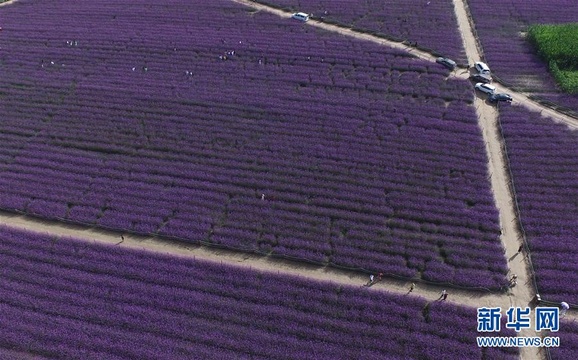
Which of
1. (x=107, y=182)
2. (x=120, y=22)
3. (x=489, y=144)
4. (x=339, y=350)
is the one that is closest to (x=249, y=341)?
(x=339, y=350)

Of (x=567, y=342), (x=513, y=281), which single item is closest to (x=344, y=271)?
(x=513, y=281)

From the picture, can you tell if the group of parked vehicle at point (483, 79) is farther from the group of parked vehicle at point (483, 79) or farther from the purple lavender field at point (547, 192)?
the purple lavender field at point (547, 192)

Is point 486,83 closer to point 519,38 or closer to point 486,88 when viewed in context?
point 486,88

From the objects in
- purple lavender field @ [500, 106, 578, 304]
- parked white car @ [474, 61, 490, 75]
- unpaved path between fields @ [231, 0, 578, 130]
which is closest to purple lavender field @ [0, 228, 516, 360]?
purple lavender field @ [500, 106, 578, 304]

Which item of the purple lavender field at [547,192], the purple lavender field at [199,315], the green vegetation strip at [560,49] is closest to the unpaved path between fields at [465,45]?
the purple lavender field at [547,192]

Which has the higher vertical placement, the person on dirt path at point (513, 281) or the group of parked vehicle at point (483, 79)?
the group of parked vehicle at point (483, 79)

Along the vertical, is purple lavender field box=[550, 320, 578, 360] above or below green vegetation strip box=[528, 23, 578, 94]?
below

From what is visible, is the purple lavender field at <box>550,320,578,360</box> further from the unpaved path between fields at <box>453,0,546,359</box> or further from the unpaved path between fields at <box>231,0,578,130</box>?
the unpaved path between fields at <box>231,0,578,130</box>
